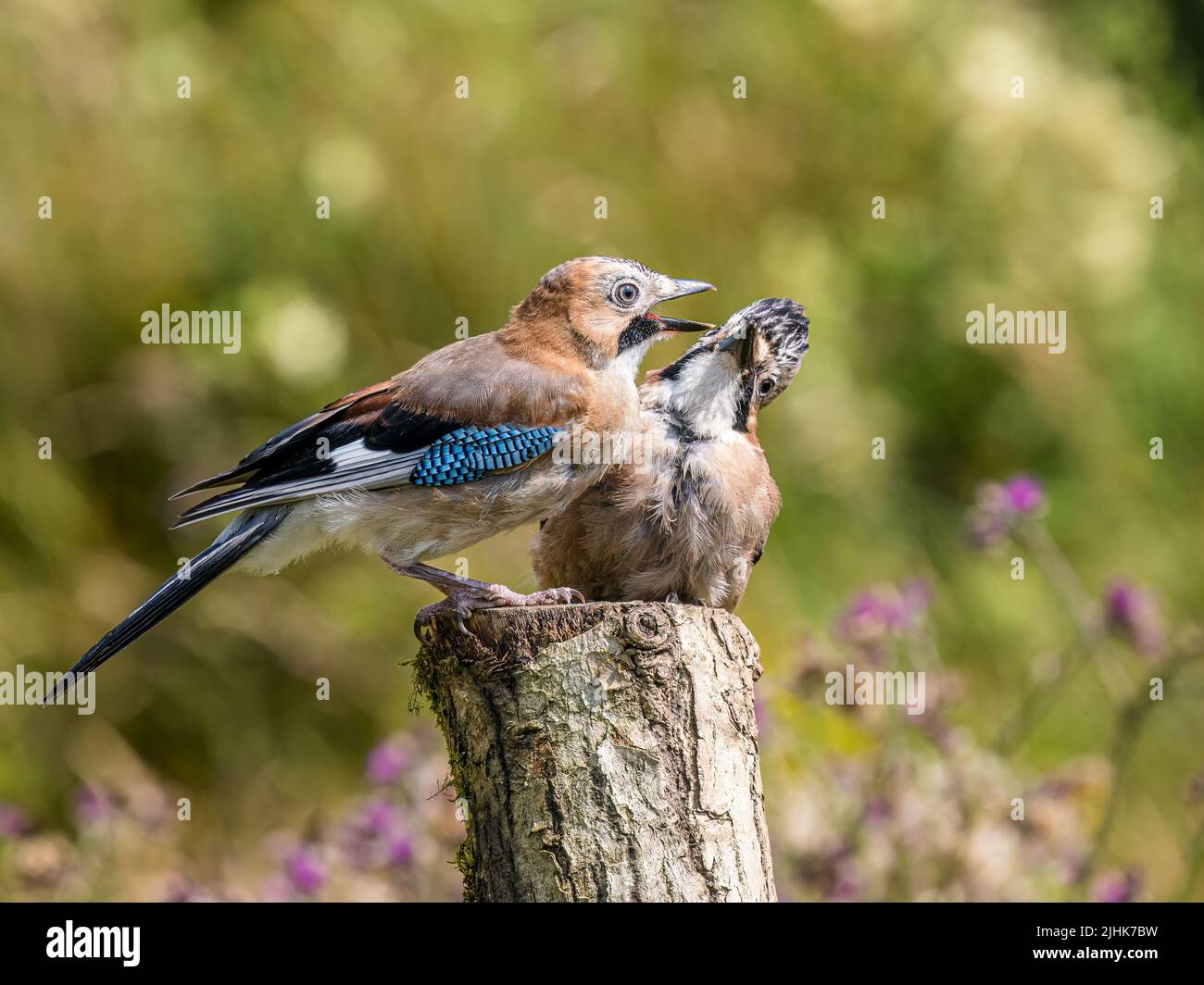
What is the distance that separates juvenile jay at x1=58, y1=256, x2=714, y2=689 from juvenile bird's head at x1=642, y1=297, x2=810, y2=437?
0.15 m

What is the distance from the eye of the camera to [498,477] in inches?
166

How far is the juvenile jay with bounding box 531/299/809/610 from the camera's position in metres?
4.49

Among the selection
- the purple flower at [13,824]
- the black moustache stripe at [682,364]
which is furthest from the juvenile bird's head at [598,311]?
the purple flower at [13,824]

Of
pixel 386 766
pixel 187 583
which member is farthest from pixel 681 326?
pixel 386 766

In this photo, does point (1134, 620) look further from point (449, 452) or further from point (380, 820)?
point (380, 820)

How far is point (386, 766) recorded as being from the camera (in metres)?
4.98

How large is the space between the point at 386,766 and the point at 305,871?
0.43 meters

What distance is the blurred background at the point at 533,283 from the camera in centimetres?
757

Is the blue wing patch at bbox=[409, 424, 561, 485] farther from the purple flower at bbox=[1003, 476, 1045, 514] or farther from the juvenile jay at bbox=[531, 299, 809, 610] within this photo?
the purple flower at bbox=[1003, 476, 1045, 514]

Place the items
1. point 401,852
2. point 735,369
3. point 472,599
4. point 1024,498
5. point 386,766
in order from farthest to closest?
1. point 1024,498
2. point 386,766
3. point 401,852
4. point 735,369
5. point 472,599

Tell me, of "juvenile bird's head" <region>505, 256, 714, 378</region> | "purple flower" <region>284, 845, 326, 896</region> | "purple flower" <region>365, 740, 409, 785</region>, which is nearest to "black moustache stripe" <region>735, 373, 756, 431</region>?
"juvenile bird's head" <region>505, 256, 714, 378</region>

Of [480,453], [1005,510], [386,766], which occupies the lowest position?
[386,766]

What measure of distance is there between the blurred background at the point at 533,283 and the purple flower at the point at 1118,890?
784mm
